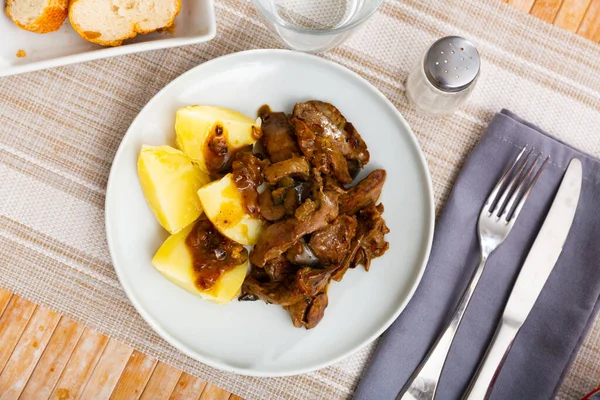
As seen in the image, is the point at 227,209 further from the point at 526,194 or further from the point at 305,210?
the point at 526,194

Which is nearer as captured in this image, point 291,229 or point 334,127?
point 291,229

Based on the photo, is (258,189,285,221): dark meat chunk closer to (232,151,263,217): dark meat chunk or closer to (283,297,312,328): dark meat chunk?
(232,151,263,217): dark meat chunk

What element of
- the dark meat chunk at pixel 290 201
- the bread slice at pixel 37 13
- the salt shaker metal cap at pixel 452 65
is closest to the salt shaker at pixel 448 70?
the salt shaker metal cap at pixel 452 65

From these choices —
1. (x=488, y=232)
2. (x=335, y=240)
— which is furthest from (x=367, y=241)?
(x=488, y=232)

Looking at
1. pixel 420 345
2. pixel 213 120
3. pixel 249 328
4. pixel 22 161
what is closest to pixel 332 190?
pixel 213 120

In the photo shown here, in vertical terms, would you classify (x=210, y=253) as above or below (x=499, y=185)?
below

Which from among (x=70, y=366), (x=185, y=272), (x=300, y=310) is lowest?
(x=70, y=366)
